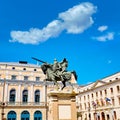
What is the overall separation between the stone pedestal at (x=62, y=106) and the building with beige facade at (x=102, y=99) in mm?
36005

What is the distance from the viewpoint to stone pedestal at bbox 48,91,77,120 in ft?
47.6

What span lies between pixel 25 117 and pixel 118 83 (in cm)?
2664

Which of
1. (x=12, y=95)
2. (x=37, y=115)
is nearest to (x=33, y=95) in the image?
(x=37, y=115)

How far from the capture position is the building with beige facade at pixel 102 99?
5538 centimetres

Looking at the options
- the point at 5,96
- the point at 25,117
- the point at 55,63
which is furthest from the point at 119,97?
the point at 55,63

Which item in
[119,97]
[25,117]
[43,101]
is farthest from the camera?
[43,101]

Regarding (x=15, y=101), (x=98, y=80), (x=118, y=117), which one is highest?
(x=98, y=80)

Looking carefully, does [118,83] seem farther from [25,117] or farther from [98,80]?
[25,117]

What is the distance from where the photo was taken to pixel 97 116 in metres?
63.8

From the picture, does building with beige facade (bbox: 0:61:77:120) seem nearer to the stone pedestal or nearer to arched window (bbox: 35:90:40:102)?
arched window (bbox: 35:90:40:102)

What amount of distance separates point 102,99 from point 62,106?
48848mm

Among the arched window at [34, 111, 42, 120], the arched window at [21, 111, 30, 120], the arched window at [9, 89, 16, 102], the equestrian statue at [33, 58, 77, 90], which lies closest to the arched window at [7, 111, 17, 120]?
the arched window at [21, 111, 30, 120]

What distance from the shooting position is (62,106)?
48.7 feet

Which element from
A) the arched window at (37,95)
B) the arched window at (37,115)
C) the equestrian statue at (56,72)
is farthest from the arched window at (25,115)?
the equestrian statue at (56,72)
